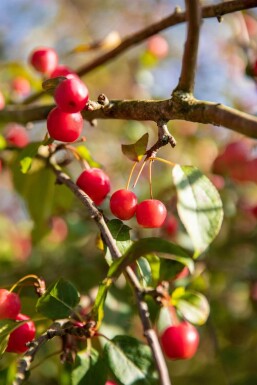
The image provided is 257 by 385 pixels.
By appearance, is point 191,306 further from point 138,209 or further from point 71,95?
point 71,95

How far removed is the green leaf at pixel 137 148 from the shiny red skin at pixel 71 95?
0.12m

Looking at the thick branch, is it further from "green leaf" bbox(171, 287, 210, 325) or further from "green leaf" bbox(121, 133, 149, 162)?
"green leaf" bbox(171, 287, 210, 325)

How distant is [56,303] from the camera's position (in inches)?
40.0

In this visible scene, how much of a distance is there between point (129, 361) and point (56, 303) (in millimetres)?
171

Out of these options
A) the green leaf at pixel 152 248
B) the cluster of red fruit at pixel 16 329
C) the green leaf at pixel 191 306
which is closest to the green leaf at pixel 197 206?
the green leaf at pixel 152 248

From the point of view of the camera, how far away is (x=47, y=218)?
180cm

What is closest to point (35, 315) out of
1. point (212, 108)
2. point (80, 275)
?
point (212, 108)

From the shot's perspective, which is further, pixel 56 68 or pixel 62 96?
pixel 56 68

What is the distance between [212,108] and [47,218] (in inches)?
40.1

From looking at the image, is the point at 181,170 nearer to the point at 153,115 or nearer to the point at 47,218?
the point at 153,115

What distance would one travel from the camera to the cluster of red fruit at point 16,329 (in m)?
1.01

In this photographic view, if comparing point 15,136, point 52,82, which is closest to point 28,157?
Result: point 52,82

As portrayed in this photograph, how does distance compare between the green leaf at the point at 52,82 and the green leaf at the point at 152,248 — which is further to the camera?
the green leaf at the point at 52,82

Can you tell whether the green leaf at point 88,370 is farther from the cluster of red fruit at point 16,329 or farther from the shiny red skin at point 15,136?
the shiny red skin at point 15,136
